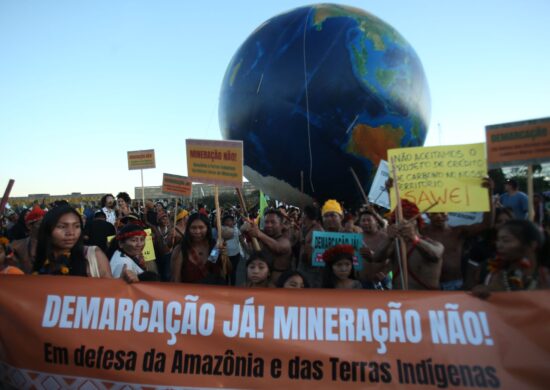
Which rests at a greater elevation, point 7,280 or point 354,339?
point 7,280

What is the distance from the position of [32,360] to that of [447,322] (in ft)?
8.57

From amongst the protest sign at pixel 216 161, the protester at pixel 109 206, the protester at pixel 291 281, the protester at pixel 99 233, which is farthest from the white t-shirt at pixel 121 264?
the protester at pixel 109 206

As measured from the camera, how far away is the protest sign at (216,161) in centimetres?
398

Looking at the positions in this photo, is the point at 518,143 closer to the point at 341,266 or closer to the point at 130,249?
the point at 341,266

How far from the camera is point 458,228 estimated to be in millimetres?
4316

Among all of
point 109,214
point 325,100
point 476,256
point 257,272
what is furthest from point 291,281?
point 109,214

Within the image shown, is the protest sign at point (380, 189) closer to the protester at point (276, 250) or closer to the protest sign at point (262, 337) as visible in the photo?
the protester at point (276, 250)

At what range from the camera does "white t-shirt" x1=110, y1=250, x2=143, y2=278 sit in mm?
3790

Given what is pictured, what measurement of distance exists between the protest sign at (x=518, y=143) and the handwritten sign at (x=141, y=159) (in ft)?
22.9

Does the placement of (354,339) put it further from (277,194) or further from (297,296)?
(277,194)

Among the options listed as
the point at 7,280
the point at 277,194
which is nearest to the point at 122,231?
the point at 7,280

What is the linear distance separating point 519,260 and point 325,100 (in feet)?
14.0

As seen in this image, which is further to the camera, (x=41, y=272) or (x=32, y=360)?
(x=41, y=272)

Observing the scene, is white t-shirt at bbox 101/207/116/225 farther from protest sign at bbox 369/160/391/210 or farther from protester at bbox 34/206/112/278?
protest sign at bbox 369/160/391/210
